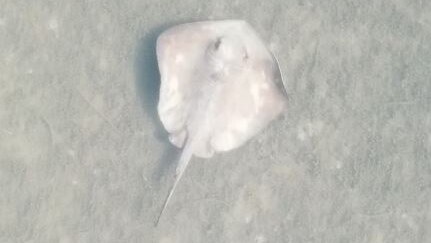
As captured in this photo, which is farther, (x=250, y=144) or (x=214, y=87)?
(x=250, y=144)

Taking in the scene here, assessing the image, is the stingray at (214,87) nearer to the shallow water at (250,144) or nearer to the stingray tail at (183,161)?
the stingray tail at (183,161)

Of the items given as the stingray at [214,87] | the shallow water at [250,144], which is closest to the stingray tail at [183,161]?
the stingray at [214,87]

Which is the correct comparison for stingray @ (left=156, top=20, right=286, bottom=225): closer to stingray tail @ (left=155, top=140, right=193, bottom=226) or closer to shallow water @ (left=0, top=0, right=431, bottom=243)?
stingray tail @ (left=155, top=140, right=193, bottom=226)

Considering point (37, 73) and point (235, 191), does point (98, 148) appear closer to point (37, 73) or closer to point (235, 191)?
point (37, 73)

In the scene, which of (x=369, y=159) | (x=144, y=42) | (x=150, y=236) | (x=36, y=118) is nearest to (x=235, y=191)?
(x=150, y=236)

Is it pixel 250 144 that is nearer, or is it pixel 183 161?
pixel 183 161

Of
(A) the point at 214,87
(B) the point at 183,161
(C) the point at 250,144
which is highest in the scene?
(A) the point at 214,87

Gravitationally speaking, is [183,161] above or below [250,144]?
above
